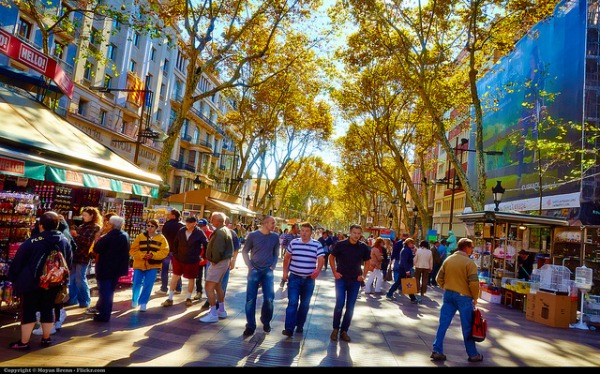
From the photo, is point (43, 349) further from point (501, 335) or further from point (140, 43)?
point (140, 43)

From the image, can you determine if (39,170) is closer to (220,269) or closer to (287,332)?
(220,269)

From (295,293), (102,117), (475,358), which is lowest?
(475,358)

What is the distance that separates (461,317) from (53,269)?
Result: 530 centimetres

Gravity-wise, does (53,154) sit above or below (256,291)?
above

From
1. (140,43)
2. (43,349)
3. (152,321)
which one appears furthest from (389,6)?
(140,43)

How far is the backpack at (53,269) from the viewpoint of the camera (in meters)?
5.04

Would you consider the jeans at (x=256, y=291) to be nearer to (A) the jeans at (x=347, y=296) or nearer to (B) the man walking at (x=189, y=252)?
(A) the jeans at (x=347, y=296)

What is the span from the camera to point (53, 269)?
5.12m

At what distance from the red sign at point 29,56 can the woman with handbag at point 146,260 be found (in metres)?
3.17

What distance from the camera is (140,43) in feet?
106

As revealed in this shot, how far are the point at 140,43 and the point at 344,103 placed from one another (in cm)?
1705

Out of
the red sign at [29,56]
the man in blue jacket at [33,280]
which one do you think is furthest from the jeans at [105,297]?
the red sign at [29,56]

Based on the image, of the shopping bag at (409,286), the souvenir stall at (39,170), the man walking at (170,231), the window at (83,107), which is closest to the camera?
the souvenir stall at (39,170)

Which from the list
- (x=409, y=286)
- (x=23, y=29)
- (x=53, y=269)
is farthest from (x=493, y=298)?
(x=23, y=29)
